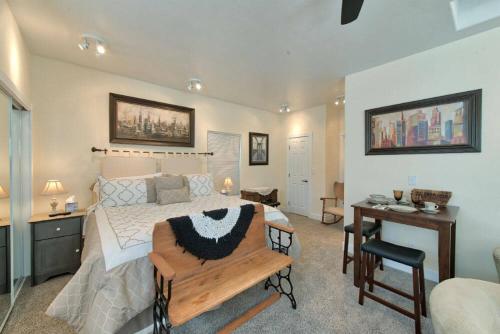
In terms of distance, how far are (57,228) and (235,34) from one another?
293 cm

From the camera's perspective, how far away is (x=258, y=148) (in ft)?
16.5

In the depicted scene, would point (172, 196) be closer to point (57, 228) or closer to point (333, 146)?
point (57, 228)

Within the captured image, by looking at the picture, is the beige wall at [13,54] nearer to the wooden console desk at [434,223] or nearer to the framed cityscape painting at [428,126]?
the wooden console desk at [434,223]

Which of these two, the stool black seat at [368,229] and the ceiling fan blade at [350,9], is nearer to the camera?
the ceiling fan blade at [350,9]

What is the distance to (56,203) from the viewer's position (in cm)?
249

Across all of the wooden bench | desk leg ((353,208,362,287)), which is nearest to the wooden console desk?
desk leg ((353,208,362,287))

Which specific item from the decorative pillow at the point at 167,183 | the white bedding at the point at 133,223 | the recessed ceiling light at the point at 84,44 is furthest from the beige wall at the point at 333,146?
the recessed ceiling light at the point at 84,44

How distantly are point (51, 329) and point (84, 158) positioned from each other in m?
2.03

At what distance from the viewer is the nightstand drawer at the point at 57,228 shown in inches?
87.2

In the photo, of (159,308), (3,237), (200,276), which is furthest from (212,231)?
(3,237)

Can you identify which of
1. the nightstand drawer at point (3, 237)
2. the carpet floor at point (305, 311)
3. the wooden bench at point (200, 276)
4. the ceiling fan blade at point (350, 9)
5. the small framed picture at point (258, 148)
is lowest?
the carpet floor at point (305, 311)

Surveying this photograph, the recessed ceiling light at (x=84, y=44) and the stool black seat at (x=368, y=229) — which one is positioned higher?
the recessed ceiling light at (x=84, y=44)

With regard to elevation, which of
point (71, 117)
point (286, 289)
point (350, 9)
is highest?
point (350, 9)

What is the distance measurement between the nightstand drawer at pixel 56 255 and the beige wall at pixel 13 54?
1597mm
